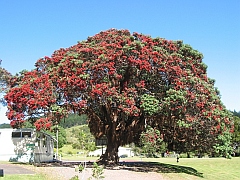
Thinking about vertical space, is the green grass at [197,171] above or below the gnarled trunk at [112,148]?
below

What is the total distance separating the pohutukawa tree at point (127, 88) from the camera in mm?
21703

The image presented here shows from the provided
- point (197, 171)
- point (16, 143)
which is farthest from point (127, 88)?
point (16, 143)

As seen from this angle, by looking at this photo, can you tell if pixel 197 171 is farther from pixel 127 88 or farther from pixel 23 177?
pixel 23 177

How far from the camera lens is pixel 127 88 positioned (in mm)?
22844

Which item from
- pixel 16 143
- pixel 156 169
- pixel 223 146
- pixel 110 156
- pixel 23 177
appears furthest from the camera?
pixel 16 143

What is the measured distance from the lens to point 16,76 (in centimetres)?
2694

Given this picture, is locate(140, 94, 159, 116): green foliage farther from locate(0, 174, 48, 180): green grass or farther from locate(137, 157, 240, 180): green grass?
locate(0, 174, 48, 180): green grass

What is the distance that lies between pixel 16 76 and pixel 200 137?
1610 cm

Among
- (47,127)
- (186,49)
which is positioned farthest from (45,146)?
(186,49)

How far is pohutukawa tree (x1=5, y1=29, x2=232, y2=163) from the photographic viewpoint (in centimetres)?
2170

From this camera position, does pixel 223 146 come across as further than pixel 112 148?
No

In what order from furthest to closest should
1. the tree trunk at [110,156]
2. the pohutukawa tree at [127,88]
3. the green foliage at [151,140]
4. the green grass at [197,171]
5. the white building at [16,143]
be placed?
the white building at [16,143], the tree trunk at [110,156], the green grass at [197,171], the green foliage at [151,140], the pohutukawa tree at [127,88]

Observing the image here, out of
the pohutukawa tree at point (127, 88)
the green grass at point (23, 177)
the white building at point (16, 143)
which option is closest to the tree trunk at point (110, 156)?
the pohutukawa tree at point (127, 88)

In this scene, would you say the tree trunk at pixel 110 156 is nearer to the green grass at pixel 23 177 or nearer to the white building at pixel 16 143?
the white building at pixel 16 143
